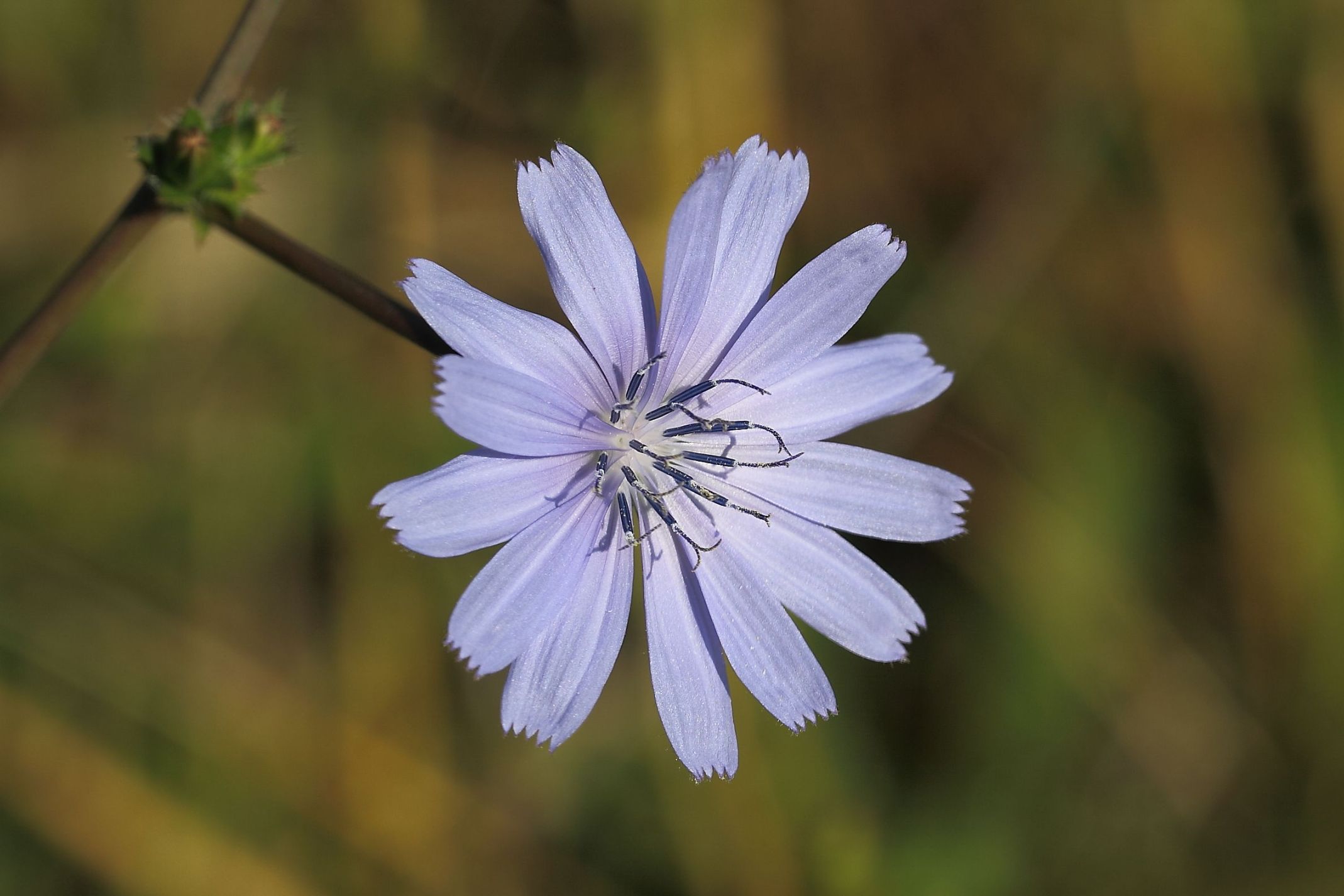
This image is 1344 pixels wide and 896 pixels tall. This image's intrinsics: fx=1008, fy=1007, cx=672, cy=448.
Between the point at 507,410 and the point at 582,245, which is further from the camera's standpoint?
the point at 582,245

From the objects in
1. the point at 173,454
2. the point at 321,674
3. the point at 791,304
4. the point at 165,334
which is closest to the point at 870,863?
the point at 321,674

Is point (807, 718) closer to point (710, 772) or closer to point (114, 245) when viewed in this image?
point (710, 772)

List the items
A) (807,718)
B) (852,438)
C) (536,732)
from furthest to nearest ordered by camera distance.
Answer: (852,438) < (807,718) < (536,732)

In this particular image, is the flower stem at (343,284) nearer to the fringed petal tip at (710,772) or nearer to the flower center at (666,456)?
the flower center at (666,456)

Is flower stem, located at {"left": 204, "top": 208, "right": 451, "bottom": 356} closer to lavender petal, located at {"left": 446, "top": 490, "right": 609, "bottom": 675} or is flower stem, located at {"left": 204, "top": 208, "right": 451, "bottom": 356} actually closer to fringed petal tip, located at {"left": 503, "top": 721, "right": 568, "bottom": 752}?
lavender petal, located at {"left": 446, "top": 490, "right": 609, "bottom": 675}

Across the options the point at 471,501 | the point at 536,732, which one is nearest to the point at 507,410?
the point at 471,501

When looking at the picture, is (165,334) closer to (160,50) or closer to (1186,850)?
(160,50)
